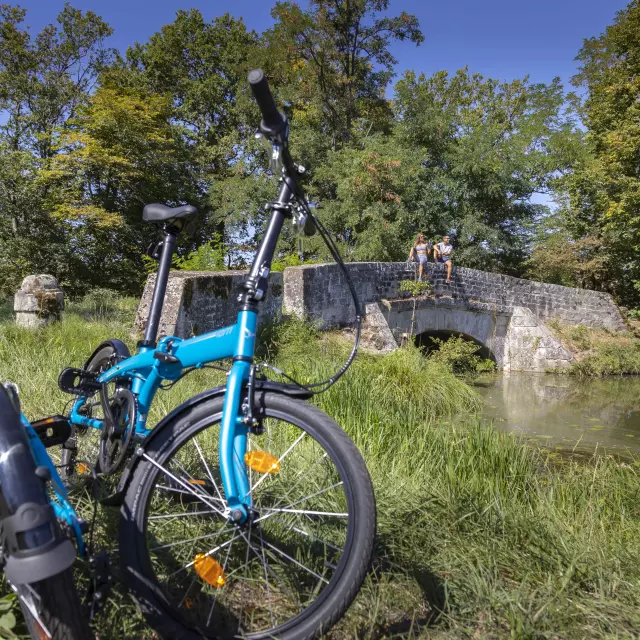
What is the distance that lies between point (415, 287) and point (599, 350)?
7077 millimetres

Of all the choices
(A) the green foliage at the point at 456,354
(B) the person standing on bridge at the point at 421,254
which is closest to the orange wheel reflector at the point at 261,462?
(A) the green foliage at the point at 456,354

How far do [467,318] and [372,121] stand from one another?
8536mm

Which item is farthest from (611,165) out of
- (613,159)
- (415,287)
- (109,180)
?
(109,180)

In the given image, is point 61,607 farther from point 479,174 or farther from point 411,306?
point 479,174

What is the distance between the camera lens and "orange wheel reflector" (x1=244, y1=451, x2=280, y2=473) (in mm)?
1588

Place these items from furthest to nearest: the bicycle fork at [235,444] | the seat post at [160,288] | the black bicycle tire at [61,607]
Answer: the seat post at [160,288], the bicycle fork at [235,444], the black bicycle tire at [61,607]

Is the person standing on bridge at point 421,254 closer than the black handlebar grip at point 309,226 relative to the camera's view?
No

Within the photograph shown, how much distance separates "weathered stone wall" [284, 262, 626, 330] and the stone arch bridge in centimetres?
2

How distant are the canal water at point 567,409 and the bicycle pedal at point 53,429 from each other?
4.54 metres

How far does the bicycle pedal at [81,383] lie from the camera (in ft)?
7.20

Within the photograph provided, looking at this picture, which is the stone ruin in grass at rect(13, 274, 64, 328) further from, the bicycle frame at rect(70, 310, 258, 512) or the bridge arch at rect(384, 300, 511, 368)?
the bridge arch at rect(384, 300, 511, 368)

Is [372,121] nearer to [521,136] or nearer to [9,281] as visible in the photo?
[521,136]

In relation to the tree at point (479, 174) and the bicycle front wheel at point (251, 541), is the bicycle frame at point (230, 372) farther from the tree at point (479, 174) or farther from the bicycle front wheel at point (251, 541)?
the tree at point (479, 174)

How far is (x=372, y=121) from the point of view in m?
20.0
